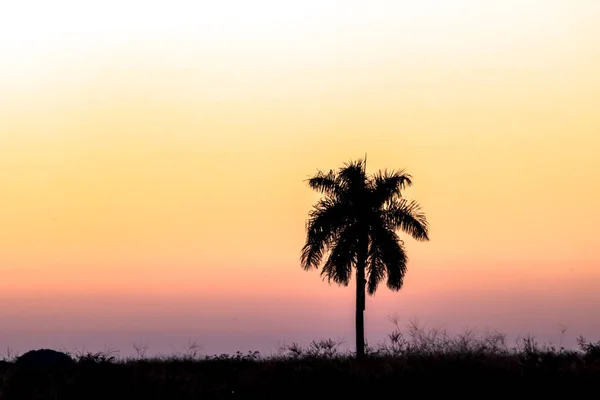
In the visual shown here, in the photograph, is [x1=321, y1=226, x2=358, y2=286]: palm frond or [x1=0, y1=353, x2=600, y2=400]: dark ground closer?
[x1=0, y1=353, x2=600, y2=400]: dark ground

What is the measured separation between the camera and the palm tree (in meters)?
47.3

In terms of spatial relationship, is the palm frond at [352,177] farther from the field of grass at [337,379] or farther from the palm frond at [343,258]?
the field of grass at [337,379]

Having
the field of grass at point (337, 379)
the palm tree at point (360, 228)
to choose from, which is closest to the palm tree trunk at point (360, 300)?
the palm tree at point (360, 228)

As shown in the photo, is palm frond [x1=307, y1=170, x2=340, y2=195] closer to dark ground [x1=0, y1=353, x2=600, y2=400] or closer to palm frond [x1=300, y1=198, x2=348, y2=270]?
palm frond [x1=300, y1=198, x2=348, y2=270]

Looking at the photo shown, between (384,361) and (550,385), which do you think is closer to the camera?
(550,385)

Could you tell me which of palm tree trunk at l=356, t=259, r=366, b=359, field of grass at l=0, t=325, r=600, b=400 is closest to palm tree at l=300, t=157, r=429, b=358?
palm tree trunk at l=356, t=259, r=366, b=359

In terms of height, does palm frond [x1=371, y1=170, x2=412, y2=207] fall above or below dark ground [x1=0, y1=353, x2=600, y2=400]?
above

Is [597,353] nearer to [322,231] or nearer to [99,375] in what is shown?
[99,375]

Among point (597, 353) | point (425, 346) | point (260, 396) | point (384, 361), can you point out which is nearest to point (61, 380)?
point (260, 396)

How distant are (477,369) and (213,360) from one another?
29.5 ft

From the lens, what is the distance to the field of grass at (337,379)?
21.8 metres

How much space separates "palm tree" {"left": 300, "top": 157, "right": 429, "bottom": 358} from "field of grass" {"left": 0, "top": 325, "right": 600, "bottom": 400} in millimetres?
22959

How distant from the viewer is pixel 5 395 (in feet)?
73.3

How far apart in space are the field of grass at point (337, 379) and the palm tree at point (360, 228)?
2296 cm
